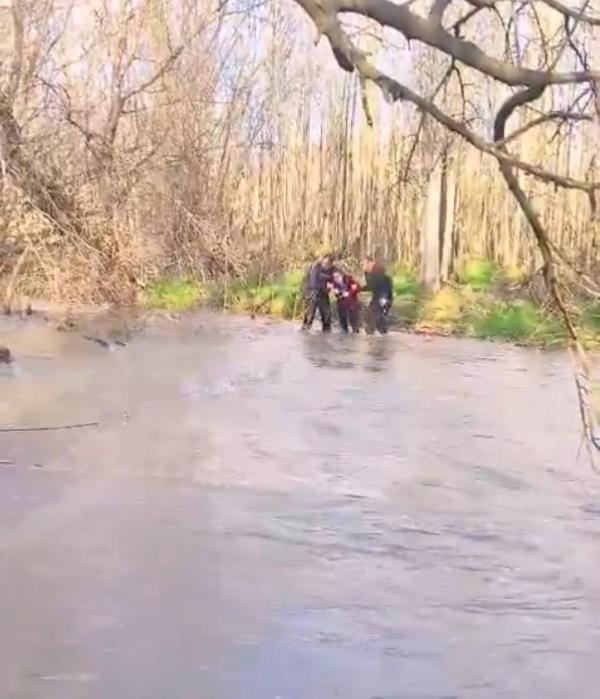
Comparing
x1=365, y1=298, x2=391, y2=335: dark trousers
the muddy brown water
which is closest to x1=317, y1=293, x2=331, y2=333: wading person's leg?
x1=365, y1=298, x2=391, y2=335: dark trousers

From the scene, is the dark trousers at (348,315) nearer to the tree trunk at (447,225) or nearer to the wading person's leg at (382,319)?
the wading person's leg at (382,319)

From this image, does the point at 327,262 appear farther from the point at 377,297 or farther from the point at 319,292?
the point at 377,297

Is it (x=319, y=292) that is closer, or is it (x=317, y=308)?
(x=319, y=292)

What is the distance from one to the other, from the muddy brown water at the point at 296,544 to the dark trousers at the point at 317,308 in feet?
29.3

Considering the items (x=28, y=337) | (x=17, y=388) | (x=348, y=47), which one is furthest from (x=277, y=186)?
(x=348, y=47)

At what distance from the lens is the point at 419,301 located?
28.2 m

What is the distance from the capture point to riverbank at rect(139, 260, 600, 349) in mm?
24609

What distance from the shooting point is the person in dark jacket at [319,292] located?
2572cm

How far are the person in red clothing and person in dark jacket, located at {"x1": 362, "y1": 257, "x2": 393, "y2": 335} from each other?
0.85ft

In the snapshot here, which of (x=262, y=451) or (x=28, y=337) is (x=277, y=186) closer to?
(x=28, y=337)

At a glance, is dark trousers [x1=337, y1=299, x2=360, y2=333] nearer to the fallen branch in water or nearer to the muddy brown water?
the muddy brown water

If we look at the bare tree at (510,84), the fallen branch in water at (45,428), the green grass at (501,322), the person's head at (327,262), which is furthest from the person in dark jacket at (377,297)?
the bare tree at (510,84)

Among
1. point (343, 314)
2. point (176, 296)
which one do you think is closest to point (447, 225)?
point (343, 314)

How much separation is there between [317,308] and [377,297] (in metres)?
1.53
